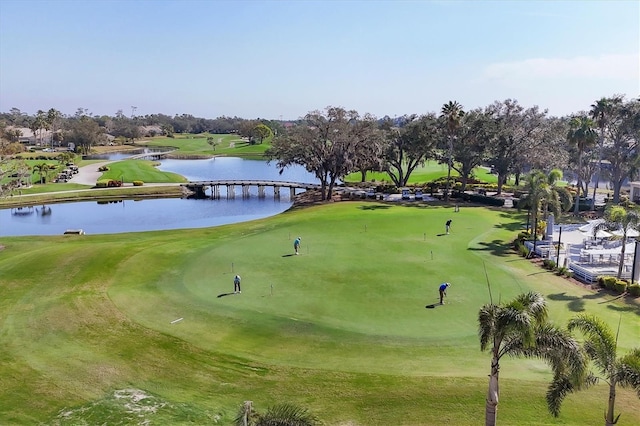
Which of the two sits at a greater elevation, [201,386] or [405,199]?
[405,199]

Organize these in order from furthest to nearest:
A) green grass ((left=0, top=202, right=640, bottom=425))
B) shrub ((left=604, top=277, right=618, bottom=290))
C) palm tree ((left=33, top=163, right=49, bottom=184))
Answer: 1. palm tree ((left=33, top=163, right=49, bottom=184))
2. shrub ((left=604, top=277, right=618, bottom=290))
3. green grass ((left=0, top=202, right=640, bottom=425))

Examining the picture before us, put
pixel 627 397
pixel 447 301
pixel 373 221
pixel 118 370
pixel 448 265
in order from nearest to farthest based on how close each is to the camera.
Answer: pixel 627 397
pixel 118 370
pixel 447 301
pixel 448 265
pixel 373 221

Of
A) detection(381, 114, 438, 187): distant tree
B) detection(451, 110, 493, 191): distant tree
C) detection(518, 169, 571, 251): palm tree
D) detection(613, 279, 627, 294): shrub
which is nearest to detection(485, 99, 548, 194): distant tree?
→ detection(451, 110, 493, 191): distant tree

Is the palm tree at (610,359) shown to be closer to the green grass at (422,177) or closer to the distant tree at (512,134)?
the distant tree at (512,134)

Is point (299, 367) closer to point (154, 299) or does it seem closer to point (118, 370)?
point (118, 370)

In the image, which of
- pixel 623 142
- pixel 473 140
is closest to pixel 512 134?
pixel 473 140

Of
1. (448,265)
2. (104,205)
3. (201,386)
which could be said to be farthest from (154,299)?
(104,205)

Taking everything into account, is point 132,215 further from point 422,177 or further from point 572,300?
point 422,177

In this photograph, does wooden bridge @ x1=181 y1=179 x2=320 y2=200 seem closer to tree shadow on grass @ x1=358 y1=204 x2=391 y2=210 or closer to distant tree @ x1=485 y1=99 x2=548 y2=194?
tree shadow on grass @ x1=358 y1=204 x2=391 y2=210
